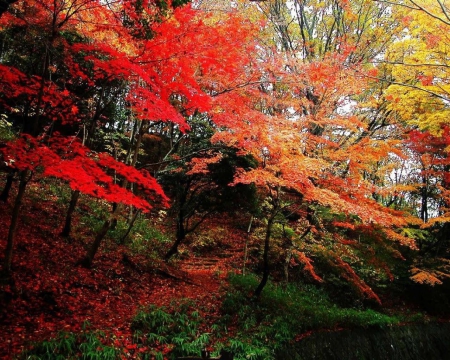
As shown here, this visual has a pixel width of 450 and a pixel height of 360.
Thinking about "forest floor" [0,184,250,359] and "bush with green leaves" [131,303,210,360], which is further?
"bush with green leaves" [131,303,210,360]

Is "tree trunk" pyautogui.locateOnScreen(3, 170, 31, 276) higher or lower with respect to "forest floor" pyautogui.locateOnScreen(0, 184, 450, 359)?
higher

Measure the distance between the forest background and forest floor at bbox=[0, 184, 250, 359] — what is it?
0.16 feet

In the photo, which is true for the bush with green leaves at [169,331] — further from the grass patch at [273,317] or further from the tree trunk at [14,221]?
the tree trunk at [14,221]

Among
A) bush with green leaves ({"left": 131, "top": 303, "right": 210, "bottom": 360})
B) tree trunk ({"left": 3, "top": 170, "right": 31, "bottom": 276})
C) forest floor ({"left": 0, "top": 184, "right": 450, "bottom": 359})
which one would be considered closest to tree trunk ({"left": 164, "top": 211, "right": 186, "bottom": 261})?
forest floor ({"left": 0, "top": 184, "right": 450, "bottom": 359})

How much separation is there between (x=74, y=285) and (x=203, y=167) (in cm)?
563

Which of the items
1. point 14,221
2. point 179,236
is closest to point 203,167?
point 179,236

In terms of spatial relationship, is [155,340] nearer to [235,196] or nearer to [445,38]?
[235,196]

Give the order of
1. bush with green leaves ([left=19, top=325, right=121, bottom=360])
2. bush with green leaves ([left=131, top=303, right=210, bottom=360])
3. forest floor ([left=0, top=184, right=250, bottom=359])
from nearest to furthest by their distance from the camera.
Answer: bush with green leaves ([left=19, top=325, right=121, bottom=360]) → forest floor ([left=0, top=184, right=250, bottom=359]) → bush with green leaves ([left=131, top=303, right=210, bottom=360])

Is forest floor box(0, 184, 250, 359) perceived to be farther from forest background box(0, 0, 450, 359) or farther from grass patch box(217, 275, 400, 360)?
grass patch box(217, 275, 400, 360)

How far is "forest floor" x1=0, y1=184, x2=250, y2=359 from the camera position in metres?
5.82

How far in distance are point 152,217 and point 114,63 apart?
1242 centimetres

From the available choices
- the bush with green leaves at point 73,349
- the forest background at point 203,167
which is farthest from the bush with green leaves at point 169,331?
the bush with green leaves at point 73,349

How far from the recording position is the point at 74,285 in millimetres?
7633

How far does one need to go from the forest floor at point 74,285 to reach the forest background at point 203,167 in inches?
2.0
